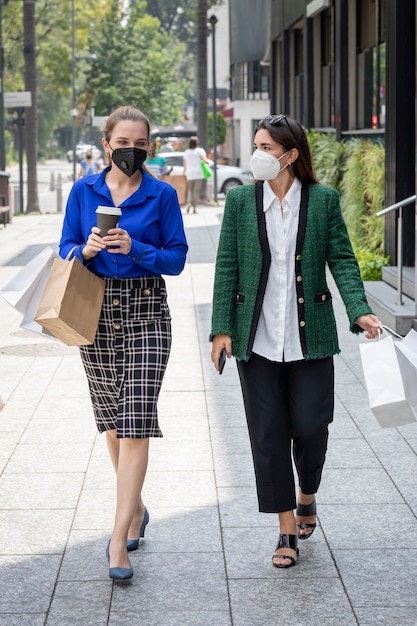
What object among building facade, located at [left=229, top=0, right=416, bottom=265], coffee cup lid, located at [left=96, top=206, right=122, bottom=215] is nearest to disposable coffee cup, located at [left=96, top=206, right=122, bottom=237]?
coffee cup lid, located at [left=96, top=206, right=122, bottom=215]

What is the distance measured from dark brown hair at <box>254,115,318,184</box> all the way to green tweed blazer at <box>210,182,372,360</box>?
7 centimetres

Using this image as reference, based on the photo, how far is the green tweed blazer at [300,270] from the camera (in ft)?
16.4

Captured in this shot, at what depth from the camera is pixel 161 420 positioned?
8.00 metres

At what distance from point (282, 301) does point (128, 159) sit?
84 centimetres

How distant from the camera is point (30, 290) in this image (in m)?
4.84

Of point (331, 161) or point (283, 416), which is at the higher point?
point (331, 161)

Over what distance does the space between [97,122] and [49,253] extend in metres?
36.1

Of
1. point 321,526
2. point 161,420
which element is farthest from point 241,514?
point 161,420

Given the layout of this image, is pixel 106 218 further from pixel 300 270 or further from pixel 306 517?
pixel 306 517

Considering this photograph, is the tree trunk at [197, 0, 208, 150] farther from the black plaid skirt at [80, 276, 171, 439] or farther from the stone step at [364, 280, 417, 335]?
the black plaid skirt at [80, 276, 171, 439]

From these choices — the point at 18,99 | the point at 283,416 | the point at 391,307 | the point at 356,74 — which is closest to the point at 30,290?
the point at 283,416

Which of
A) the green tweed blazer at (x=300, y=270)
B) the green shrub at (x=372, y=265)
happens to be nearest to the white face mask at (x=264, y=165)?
the green tweed blazer at (x=300, y=270)

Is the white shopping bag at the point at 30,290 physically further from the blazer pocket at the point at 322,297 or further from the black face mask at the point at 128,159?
the blazer pocket at the point at 322,297

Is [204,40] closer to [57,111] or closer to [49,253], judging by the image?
[49,253]
